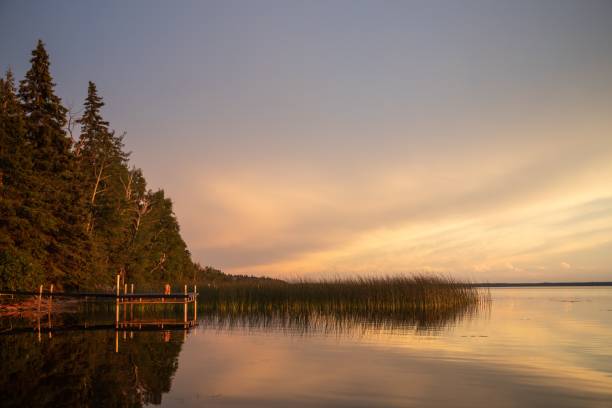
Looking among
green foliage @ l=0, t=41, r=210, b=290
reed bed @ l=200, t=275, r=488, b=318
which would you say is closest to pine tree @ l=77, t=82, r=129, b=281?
green foliage @ l=0, t=41, r=210, b=290

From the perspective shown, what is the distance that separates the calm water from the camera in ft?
33.4

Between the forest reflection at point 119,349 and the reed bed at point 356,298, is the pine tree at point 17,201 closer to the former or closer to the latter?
the forest reflection at point 119,349

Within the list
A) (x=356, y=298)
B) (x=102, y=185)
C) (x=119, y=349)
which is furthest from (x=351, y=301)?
(x=102, y=185)

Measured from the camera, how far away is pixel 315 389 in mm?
11039

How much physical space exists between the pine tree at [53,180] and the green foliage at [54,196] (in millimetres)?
60

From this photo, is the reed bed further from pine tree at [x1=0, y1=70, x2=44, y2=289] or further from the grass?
pine tree at [x1=0, y1=70, x2=44, y2=289]

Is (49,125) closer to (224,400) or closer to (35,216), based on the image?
(35,216)

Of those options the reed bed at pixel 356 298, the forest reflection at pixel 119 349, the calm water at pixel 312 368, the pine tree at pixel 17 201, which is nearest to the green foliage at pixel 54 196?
the pine tree at pixel 17 201

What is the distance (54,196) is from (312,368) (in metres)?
26.4

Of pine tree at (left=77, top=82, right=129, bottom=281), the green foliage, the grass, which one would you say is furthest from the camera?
pine tree at (left=77, top=82, right=129, bottom=281)

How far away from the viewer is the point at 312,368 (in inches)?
528

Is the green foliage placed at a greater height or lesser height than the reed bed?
greater

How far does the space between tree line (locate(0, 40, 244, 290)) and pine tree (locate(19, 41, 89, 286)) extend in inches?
2.3

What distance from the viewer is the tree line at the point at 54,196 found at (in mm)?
31125
